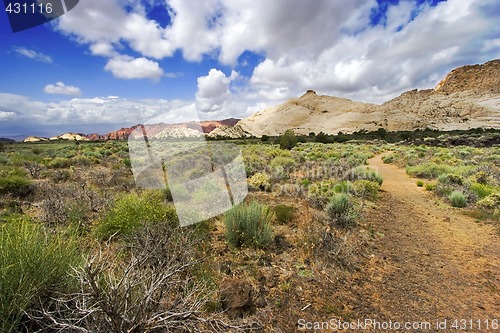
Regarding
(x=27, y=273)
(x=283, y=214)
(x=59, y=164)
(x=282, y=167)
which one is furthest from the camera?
(x=59, y=164)

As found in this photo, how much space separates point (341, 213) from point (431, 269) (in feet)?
7.58

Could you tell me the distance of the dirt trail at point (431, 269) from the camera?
3820 millimetres

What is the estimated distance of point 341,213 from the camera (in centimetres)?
691

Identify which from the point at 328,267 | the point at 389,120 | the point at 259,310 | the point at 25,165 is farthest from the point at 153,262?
the point at 389,120

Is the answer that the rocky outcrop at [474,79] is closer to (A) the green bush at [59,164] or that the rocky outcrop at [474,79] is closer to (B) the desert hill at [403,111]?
(B) the desert hill at [403,111]

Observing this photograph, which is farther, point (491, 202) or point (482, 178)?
point (482, 178)

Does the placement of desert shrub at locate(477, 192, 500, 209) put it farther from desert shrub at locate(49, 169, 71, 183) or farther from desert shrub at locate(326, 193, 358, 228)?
desert shrub at locate(49, 169, 71, 183)

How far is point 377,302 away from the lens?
155 inches

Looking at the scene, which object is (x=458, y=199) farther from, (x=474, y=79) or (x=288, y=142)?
(x=474, y=79)

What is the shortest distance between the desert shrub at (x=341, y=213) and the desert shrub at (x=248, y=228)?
2141mm

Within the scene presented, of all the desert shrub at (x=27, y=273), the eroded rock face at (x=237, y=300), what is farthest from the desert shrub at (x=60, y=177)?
the eroded rock face at (x=237, y=300)

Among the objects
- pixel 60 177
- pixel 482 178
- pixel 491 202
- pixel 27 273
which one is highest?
pixel 27 273

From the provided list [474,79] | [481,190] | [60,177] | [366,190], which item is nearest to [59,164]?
[60,177]

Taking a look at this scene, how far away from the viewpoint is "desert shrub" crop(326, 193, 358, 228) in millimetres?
6650
